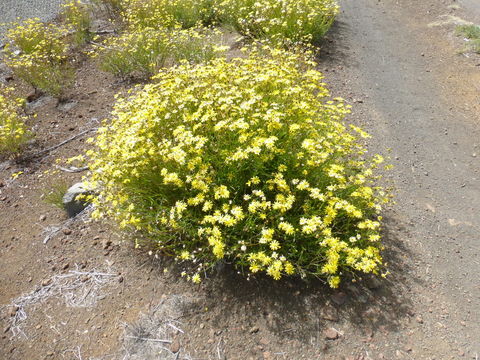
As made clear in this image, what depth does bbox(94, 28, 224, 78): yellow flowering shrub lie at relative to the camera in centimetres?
591

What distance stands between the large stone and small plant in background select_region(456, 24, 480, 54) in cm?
720

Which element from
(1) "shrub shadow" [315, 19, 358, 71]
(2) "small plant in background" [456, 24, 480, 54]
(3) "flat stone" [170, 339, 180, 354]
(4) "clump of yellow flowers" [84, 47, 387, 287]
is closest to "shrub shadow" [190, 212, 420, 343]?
(4) "clump of yellow flowers" [84, 47, 387, 287]

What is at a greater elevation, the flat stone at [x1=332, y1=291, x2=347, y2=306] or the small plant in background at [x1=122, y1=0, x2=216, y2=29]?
the small plant in background at [x1=122, y1=0, x2=216, y2=29]

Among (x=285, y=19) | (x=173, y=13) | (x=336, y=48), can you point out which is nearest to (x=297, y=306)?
(x=285, y=19)

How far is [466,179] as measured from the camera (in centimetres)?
409

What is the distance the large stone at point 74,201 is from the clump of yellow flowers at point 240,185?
708mm

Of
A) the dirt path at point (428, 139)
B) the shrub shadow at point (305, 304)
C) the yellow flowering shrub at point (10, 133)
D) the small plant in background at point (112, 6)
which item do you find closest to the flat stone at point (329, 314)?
the shrub shadow at point (305, 304)

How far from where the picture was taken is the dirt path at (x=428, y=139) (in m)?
2.87

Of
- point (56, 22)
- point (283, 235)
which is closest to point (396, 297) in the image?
point (283, 235)

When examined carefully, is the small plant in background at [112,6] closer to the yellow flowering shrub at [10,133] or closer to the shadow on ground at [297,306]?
the yellow flowering shrub at [10,133]

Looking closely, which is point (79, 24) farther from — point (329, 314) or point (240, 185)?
point (329, 314)

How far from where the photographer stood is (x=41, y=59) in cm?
673

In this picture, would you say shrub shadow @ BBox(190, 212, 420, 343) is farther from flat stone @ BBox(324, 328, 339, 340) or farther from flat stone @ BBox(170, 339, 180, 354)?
flat stone @ BBox(170, 339, 180, 354)

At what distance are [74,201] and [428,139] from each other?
15.3 ft
